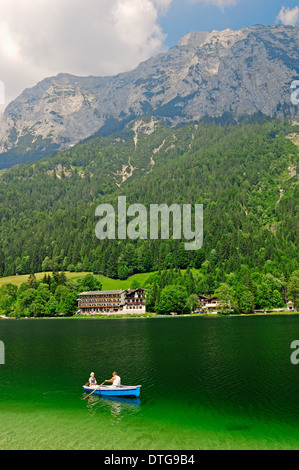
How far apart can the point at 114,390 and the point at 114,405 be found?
236cm

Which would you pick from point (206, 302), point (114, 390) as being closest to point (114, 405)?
point (114, 390)

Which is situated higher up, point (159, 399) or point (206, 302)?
point (159, 399)

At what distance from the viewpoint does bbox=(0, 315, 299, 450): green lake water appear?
29172 millimetres

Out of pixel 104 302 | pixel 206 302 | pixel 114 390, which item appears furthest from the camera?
pixel 104 302

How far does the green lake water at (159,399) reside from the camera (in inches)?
1148

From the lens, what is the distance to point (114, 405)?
129 ft

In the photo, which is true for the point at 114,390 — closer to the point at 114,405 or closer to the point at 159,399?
the point at 114,405

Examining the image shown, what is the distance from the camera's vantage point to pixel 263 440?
92.2 ft

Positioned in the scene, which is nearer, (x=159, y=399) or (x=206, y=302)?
(x=159, y=399)

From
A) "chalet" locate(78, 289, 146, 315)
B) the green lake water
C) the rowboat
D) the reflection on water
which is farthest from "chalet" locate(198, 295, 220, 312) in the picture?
the reflection on water

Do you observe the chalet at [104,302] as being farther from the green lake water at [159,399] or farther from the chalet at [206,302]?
the green lake water at [159,399]

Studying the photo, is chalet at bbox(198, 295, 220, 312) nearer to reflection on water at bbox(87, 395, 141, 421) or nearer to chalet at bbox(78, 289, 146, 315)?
chalet at bbox(78, 289, 146, 315)

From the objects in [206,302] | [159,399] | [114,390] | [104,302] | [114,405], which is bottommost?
[104,302]
